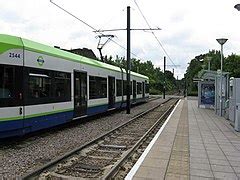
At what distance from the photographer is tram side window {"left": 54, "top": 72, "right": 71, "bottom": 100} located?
14.1 metres

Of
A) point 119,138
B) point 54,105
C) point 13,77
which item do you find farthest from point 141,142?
point 13,77

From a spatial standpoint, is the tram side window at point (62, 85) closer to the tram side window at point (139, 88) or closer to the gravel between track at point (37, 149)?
the gravel between track at point (37, 149)

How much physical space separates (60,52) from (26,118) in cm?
439

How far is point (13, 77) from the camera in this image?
10836 millimetres

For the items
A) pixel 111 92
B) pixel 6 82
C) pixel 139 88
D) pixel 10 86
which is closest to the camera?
pixel 6 82

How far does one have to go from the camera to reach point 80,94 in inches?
672

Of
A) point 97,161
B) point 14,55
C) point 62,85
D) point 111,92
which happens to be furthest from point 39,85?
point 111,92

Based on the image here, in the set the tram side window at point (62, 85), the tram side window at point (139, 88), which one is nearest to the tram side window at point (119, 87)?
the tram side window at point (139, 88)

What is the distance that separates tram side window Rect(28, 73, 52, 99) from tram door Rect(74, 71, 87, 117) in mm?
3056

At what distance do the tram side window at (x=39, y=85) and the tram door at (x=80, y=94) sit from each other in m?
3.06

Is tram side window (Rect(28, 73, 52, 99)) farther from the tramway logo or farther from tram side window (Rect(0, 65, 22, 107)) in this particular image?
tram side window (Rect(0, 65, 22, 107))

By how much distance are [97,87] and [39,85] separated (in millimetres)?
7815

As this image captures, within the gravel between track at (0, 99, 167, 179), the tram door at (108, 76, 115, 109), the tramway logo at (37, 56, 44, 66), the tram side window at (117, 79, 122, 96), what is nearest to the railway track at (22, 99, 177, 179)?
the gravel between track at (0, 99, 167, 179)

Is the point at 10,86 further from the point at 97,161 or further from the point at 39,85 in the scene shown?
the point at 97,161
